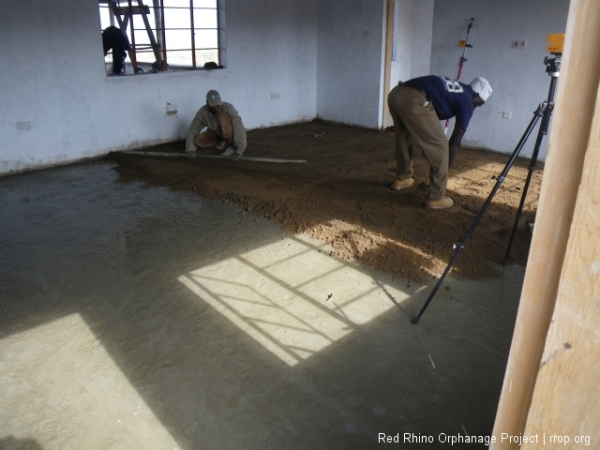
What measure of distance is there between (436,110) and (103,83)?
446cm

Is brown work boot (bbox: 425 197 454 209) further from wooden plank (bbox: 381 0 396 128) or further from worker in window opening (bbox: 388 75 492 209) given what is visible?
wooden plank (bbox: 381 0 396 128)

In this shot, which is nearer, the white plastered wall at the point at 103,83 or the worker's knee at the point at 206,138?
the white plastered wall at the point at 103,83

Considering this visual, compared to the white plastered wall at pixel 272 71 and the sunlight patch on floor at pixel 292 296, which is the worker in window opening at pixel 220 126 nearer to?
the white plastered wall at pixel 272 71

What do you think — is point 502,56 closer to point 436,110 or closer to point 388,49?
point 388,49

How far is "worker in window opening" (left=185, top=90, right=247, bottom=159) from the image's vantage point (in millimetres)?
6477

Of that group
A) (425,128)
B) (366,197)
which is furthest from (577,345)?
→ (366,197)

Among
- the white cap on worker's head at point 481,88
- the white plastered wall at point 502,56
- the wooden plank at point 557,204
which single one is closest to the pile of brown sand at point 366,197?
the white plastered wall at point 502,56

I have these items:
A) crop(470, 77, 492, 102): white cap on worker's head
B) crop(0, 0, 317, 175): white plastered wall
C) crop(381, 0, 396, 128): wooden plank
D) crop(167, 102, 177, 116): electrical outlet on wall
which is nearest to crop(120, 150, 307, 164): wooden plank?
crop(0, 0, 317, 175): white plastered wall

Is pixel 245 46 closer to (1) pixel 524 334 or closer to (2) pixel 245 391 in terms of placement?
(2) pixel 245 391

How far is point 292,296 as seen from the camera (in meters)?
3.33

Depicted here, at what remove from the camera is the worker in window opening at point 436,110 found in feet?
14.3

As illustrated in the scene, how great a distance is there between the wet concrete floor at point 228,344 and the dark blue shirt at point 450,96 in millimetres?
1465

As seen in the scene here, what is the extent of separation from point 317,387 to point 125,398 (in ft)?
3.13

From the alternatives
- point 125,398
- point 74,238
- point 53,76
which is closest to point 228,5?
point 53,76
